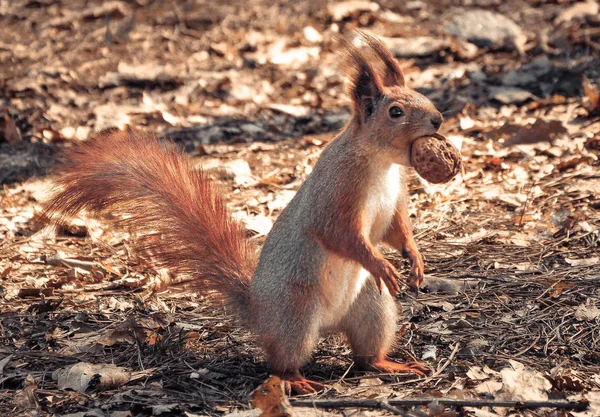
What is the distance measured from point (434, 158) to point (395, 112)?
0.75 feet

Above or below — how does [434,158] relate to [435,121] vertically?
below

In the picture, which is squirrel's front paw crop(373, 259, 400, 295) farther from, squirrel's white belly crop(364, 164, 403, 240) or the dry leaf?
the dry leaf

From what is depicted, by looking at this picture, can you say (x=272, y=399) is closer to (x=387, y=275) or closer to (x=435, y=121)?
(x=387, y=275)

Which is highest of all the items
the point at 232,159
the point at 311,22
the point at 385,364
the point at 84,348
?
the point at 311,22

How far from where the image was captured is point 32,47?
766 centimetres

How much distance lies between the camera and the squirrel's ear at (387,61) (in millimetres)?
3322

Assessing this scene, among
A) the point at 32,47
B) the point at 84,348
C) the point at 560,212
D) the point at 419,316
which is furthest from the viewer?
the point at 32,47

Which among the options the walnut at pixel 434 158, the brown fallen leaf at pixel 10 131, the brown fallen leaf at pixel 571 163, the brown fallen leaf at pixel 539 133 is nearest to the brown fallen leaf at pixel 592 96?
the brown fallen leaf at pixel 539 133

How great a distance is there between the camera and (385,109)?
3.21 meters

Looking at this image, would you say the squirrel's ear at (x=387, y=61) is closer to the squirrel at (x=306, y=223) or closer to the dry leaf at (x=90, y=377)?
the squirrel at (x=306, y=223)

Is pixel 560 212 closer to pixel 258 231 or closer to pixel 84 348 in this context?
pixel 258 231

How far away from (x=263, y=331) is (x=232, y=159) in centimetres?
267

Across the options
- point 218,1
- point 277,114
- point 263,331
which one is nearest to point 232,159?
point 277,114

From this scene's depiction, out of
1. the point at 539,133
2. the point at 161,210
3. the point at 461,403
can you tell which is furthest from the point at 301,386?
the point at 539,133
